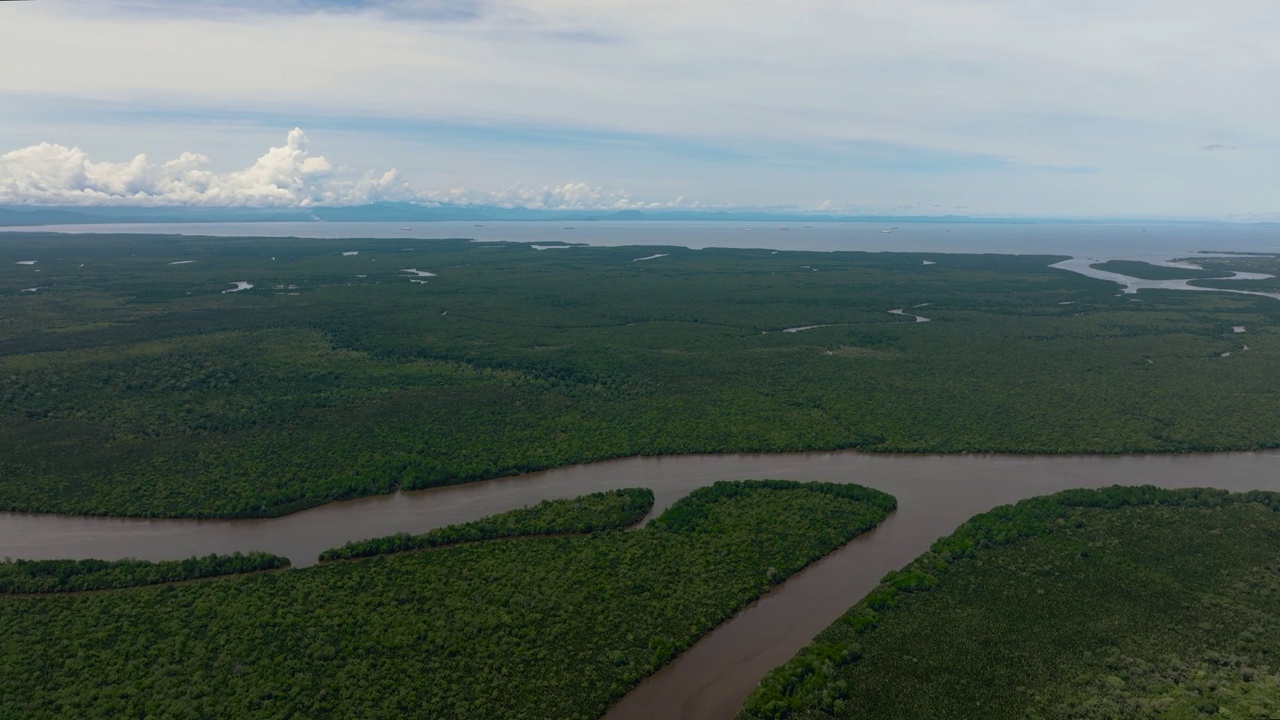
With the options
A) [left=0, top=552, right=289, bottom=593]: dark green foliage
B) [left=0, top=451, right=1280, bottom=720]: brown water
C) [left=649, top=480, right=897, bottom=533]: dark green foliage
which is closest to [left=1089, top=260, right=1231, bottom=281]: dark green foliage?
[left=0, top=451, right=1280, bottom=720]: brown water

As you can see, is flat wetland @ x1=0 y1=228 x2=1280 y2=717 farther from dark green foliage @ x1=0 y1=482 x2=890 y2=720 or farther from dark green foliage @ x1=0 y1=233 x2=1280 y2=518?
dark green foliage @ x1=0 y1=482 x2=890 y2=720

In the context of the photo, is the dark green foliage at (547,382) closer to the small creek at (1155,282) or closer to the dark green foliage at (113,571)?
the dark green foliage at (113,571)

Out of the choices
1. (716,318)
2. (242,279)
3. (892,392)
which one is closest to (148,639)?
(892,392)

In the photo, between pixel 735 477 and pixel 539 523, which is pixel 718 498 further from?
pixel 539 523

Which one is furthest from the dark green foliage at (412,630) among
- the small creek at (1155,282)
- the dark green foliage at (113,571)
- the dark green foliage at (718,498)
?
the small creek at (1155,282)

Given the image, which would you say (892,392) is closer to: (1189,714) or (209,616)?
(1189,714)
